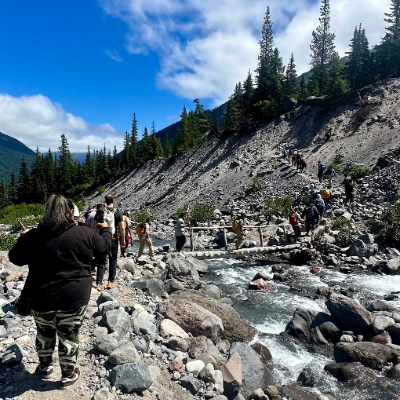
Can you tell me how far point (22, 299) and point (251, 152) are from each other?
4033 cm

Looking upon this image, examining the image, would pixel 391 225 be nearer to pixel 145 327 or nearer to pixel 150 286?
pixel 150 286

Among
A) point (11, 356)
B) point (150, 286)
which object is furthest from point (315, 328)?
point (11, 356)

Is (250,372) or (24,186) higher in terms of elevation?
(24,186)

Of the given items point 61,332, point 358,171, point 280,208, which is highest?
point 358,171

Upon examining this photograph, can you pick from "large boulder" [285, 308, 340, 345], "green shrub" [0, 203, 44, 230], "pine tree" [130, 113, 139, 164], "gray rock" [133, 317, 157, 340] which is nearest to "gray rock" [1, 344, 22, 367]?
"gray rock" [133, 317, 157, 340]

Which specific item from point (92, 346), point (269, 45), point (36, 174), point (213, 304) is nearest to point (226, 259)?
point (213, 304)

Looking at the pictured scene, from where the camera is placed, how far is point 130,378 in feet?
13.4

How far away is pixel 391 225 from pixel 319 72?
1834 inches

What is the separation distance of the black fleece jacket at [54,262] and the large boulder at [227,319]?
471cm

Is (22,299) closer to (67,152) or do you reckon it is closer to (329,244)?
(329,244)

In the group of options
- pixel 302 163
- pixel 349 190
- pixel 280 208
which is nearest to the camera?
pixel 349 190

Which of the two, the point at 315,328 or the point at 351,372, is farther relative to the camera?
the point at 315,328

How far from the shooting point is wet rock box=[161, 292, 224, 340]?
6.65 m

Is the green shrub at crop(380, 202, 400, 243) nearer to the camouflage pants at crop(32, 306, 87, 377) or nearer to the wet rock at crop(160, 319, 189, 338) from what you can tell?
the wet rock at crop(160, 319, 189, 338)
